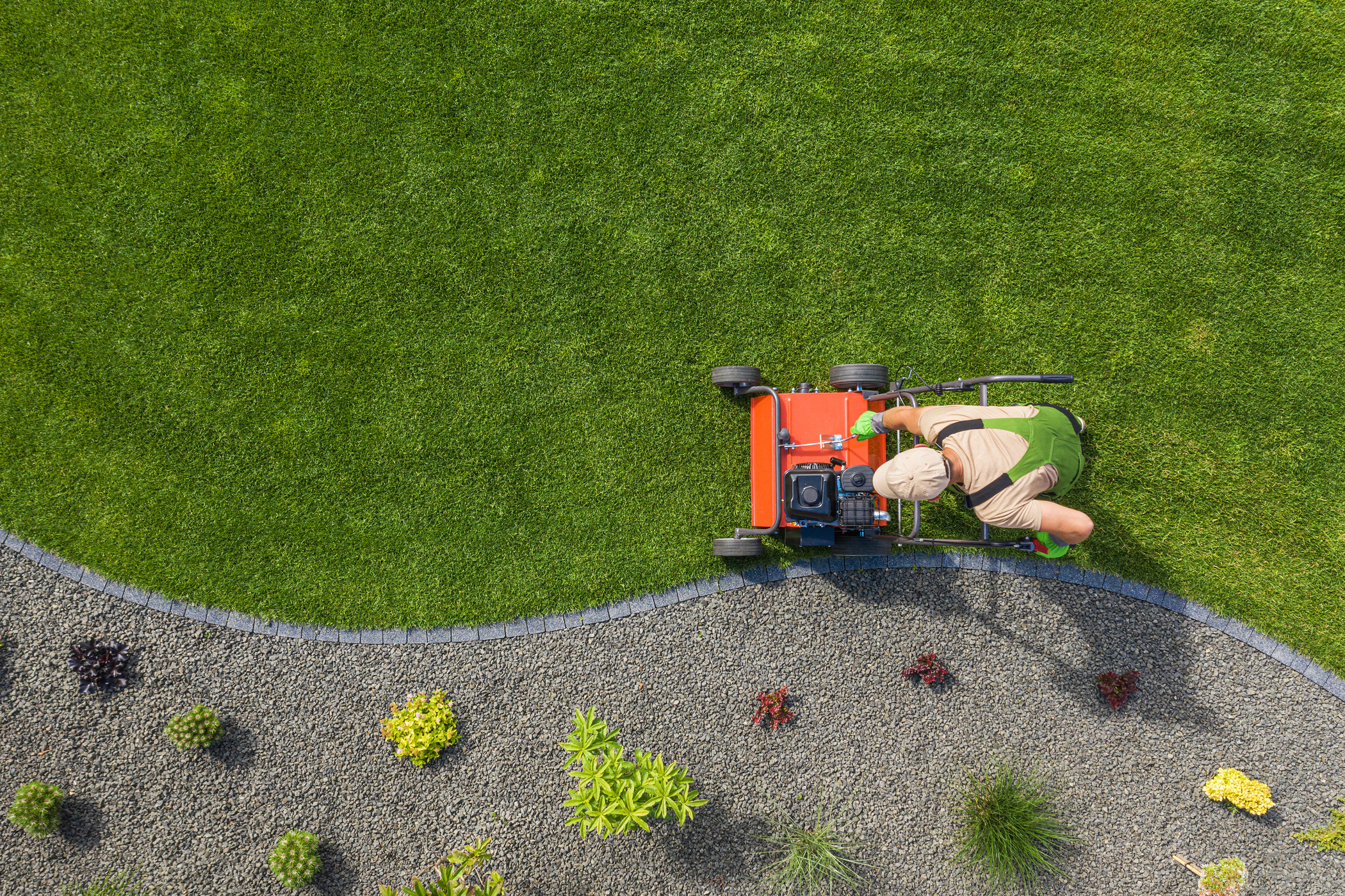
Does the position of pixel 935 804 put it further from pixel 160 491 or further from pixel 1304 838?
pixel 160 491

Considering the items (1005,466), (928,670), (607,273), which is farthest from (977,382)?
(607,273)

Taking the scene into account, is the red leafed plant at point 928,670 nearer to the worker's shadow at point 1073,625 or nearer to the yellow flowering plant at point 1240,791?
the worker's shadow at point 1073,625

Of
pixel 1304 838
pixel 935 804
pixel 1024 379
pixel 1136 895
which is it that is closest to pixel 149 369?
pixel 1024 379

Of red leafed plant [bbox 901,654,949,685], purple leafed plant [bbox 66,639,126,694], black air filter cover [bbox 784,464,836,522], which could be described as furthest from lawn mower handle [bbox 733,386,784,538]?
purple leafed plant [bbox 66,639,126,694]

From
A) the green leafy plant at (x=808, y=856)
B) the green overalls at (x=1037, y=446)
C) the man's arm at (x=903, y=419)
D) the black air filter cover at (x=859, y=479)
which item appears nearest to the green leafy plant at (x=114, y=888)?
the green leafy plant at (x=808, y=856)

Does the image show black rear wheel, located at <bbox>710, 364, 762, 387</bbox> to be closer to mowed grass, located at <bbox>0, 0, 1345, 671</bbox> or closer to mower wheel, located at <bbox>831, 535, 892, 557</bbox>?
mowed grass, located at <bbox>0, 0, 1345, 671</bbox>

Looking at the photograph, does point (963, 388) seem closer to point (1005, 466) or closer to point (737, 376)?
point (1005, 466)
